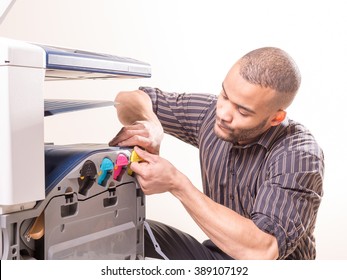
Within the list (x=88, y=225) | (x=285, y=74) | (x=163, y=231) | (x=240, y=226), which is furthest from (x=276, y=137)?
(x=88, y=225)

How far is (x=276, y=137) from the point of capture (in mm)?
1285

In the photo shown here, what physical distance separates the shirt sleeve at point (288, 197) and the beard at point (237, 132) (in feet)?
0.26

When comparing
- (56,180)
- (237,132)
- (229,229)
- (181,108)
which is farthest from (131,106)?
(56,180)

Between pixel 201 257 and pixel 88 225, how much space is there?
0.58m

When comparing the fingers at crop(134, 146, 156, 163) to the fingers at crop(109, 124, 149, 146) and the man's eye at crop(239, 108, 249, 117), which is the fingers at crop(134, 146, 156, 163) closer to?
the fingers at crop(109, 124, 149, 146)

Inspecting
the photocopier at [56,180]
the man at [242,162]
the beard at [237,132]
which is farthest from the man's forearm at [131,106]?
the photocopier at [56,180]

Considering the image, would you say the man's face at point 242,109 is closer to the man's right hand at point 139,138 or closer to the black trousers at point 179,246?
the man's right hand at point 139,138

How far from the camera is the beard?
124 centimetres

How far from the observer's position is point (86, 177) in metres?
0.89

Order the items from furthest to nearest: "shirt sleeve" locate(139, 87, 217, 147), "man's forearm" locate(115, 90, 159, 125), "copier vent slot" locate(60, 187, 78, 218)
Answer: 1. "shirt sleeve" locate(139, 87, 217, 147)
2. "man's forearm" locate(115, 90, 159, 125)
3. "copier vent slot" locate(60, 187, 78, 218)

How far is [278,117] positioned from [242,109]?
119 mm

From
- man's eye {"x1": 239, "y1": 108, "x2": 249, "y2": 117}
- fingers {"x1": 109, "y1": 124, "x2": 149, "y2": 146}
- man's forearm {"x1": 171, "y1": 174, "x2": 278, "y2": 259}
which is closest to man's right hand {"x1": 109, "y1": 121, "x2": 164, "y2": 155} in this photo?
fingers {"x1": 109, "y1": 124, "x2": 149, "y2": 146}

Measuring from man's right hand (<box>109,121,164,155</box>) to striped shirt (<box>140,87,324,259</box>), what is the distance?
0.28m

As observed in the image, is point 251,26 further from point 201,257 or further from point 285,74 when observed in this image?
point 201,257
